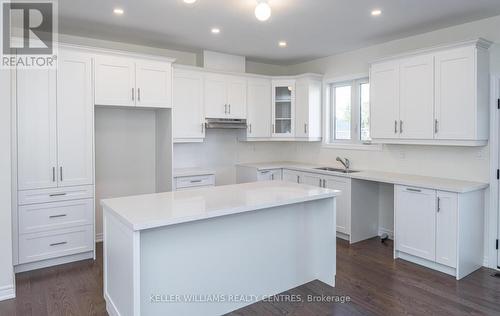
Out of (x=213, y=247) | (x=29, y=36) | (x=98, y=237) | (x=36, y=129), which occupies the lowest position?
(x=98, y=237)

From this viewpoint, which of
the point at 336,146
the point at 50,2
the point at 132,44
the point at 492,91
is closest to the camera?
the point at 50,2

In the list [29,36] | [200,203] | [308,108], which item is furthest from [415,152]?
[29,36]

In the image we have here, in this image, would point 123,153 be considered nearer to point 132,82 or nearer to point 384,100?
point 132,82

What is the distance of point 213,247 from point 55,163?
2195 millimetres

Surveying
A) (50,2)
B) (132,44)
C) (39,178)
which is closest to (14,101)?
(39,178)

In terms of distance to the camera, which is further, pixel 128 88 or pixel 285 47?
pixel 285 47

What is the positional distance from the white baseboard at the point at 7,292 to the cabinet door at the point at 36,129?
3.32 feet

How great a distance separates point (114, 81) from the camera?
4.00m

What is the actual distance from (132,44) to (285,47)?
2.16 m

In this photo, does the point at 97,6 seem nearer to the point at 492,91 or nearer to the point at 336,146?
the point at 336,146

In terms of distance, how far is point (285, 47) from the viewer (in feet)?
16.1

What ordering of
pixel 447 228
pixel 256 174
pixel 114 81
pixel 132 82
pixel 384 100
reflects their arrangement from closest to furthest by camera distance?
pixel 447 228, pixel 114 81, pixel 132 82, pixel 384 100, pixel 256 174

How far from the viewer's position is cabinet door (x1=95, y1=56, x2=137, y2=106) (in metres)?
3.89

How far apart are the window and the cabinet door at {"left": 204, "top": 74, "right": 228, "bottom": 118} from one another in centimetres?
175
